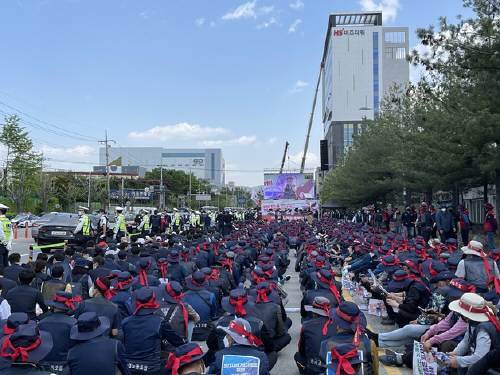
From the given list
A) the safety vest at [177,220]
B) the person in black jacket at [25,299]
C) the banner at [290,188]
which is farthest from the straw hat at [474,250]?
the banner at [290,188]

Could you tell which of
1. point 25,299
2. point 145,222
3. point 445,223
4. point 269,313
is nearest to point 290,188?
point 145,222

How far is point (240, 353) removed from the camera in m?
4.46

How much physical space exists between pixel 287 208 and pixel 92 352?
134 feet

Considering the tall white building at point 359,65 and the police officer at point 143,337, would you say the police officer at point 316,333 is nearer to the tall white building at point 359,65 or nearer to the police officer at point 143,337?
the police officer at point 143,337

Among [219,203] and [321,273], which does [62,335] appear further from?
[219,203]

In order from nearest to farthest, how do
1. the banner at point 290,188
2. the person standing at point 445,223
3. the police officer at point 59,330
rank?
the police officer at point 59,330 → the person standing at point 445,223 → the banner at point 290,188

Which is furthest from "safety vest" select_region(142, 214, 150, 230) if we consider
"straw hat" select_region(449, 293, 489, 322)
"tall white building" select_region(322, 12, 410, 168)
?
"tall white building" select_region(322, 12, 410, 168)

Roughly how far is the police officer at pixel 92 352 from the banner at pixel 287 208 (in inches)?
1540

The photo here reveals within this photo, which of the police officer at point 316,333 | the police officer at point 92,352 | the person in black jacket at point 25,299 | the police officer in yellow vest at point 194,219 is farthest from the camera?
the police officer in yellow vest at point 194,219

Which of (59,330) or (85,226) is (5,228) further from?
(59,330)

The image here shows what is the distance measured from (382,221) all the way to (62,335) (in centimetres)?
3183

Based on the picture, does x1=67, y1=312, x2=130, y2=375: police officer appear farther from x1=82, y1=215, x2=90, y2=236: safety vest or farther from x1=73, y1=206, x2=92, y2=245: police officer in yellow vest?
x1=82, y1=215, x2=90, y2=236: safety vest

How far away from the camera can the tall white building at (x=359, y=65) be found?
341 ft

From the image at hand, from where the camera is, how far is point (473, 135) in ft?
53.5
